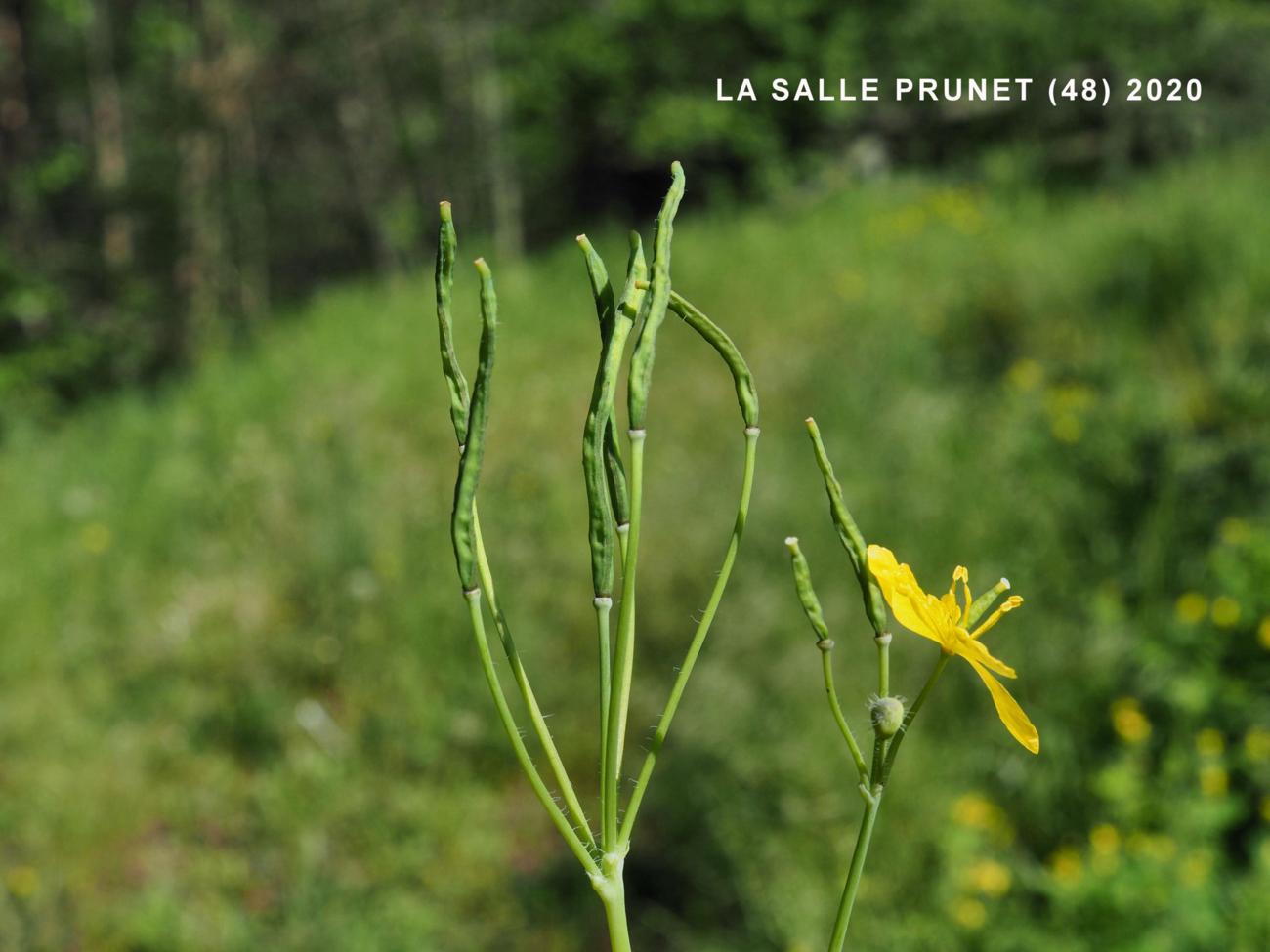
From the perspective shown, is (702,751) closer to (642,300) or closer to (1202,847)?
(1202,847)

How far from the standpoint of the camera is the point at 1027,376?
139 inches

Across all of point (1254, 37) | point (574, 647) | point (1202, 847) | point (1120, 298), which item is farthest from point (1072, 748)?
point (1254, 37)

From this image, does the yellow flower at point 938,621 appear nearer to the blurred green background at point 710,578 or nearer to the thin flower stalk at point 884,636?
the thin flower stalk at point 884,636

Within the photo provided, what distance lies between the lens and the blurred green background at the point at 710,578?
2258 millimetres

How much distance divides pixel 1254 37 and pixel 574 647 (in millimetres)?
5703

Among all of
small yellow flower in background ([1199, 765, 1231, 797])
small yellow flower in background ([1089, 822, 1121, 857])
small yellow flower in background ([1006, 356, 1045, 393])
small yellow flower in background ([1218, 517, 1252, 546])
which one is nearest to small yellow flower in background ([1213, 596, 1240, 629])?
small yellow flower in background ([1218, 517, 1252, 546])

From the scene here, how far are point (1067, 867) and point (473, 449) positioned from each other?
6.55 feet

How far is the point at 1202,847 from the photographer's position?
1990 mm

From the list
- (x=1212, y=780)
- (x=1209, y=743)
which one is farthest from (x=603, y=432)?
(x=1209, y=743)

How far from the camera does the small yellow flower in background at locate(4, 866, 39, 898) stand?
2631mm

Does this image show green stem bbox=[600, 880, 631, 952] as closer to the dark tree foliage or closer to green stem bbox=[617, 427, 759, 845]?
green stem bbox=[617, 427, 759, 845]

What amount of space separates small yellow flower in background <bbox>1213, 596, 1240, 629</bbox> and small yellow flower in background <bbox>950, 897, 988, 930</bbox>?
82 centimetres

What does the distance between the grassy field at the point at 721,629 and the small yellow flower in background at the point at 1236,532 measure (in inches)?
0.4

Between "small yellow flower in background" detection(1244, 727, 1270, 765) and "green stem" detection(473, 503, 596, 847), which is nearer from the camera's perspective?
"green stem" detection(473, 503, 596, 847)
